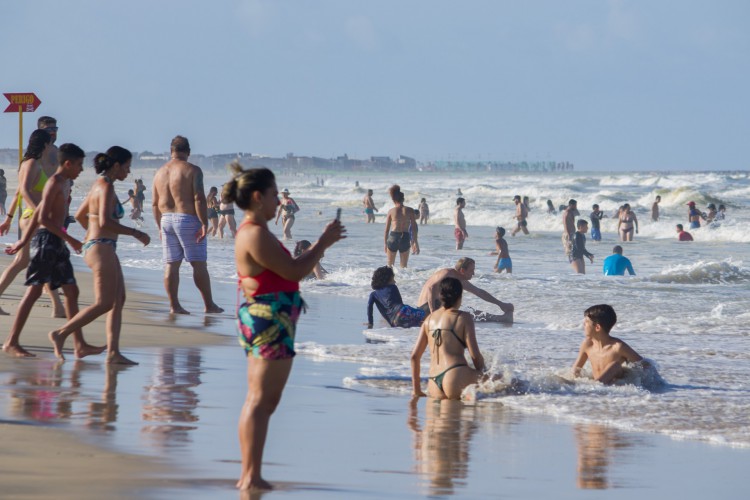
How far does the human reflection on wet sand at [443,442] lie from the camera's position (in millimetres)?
5430

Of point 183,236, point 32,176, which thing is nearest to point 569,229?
point 183,236

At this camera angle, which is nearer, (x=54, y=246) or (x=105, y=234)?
(x=105, y=234)

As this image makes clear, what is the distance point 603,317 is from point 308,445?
145 inches

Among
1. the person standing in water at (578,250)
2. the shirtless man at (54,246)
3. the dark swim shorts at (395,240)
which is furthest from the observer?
the person standing in water at (578,250)

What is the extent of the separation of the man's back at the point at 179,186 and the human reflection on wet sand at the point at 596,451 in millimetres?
4982

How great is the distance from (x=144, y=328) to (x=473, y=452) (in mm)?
5219

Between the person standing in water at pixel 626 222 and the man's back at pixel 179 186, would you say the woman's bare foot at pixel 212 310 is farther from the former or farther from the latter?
the person standing in water at pixel 626 222

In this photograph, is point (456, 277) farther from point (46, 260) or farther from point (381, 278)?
point (46, 260)

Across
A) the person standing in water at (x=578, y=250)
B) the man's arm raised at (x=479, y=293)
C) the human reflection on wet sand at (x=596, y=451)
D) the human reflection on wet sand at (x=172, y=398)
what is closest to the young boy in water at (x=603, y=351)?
the human reflection on wet sand at (x=596, y=451)

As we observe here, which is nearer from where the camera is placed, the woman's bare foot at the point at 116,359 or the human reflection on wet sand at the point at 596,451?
the human reflection on wet sand at the point at 596,451

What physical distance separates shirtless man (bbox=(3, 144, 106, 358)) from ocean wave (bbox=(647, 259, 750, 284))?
1433cm

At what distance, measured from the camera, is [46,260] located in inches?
316

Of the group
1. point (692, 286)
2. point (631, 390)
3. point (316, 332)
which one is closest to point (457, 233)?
point (692, 286)

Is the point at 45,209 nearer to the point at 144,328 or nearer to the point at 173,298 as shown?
the point at 144,328
